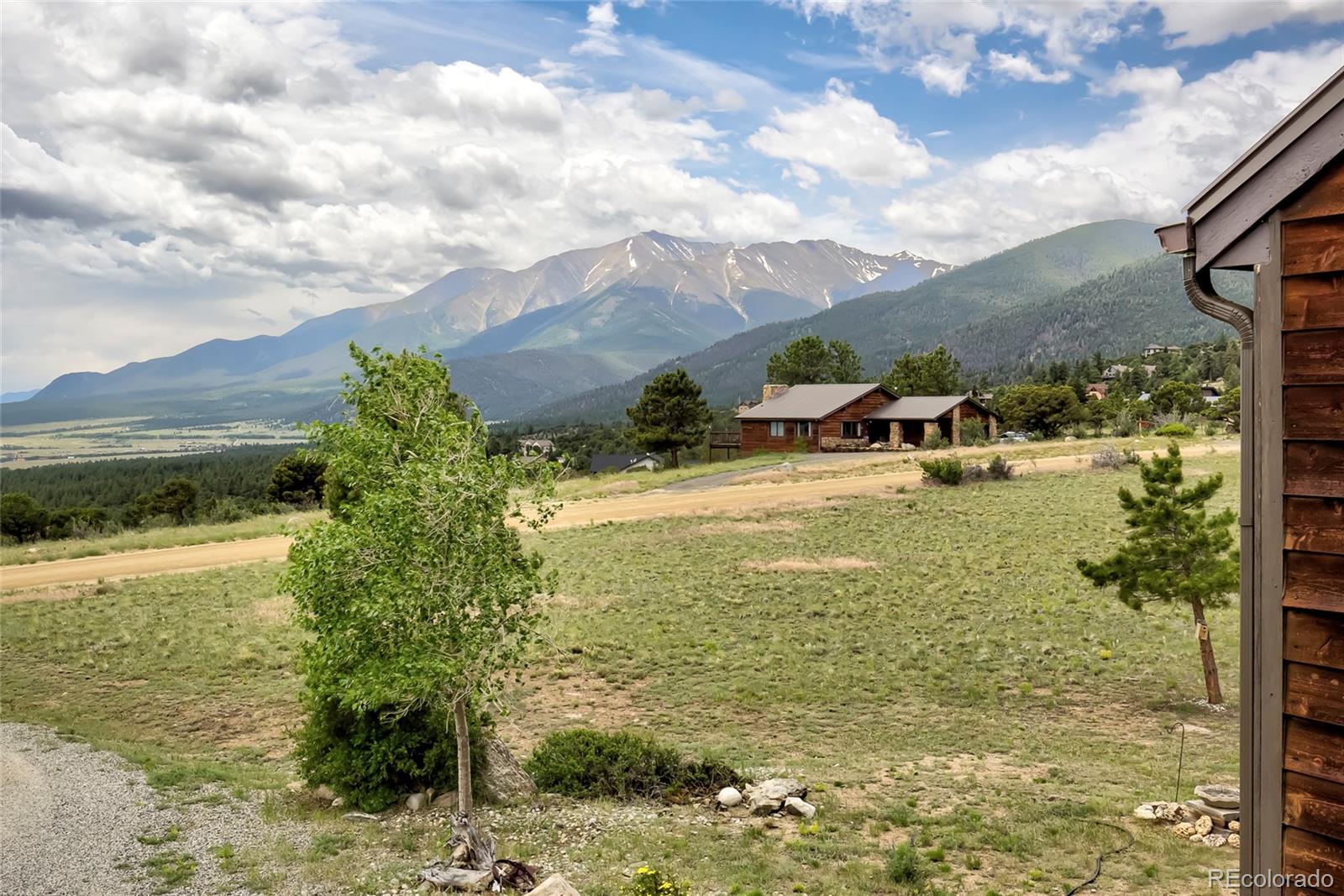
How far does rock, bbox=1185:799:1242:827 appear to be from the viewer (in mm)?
8492

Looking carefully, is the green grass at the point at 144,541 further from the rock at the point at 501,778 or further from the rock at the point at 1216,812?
the rock at the point at 1216,812

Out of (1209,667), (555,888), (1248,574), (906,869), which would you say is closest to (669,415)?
(1209,667)

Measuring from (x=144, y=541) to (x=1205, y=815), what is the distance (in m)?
33.7

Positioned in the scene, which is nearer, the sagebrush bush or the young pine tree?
the young pine tree

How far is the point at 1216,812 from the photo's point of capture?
860 centimetres

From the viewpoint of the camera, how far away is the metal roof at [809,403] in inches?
2345

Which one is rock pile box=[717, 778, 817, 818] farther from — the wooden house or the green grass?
the green grass

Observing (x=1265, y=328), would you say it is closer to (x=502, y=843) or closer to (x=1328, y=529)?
(x=1328, y=529)

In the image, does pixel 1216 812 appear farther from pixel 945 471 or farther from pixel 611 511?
pixel 945 471

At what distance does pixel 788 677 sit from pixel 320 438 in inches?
381

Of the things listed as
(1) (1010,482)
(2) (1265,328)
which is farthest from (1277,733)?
(1) (1010,482)

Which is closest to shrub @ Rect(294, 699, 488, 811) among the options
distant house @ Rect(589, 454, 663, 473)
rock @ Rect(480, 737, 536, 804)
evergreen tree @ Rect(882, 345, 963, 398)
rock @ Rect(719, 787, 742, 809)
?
rock @ Rect(480, 737, 536, 804)

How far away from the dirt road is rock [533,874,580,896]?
14.5 m

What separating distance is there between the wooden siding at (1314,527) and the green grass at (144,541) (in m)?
29.0
